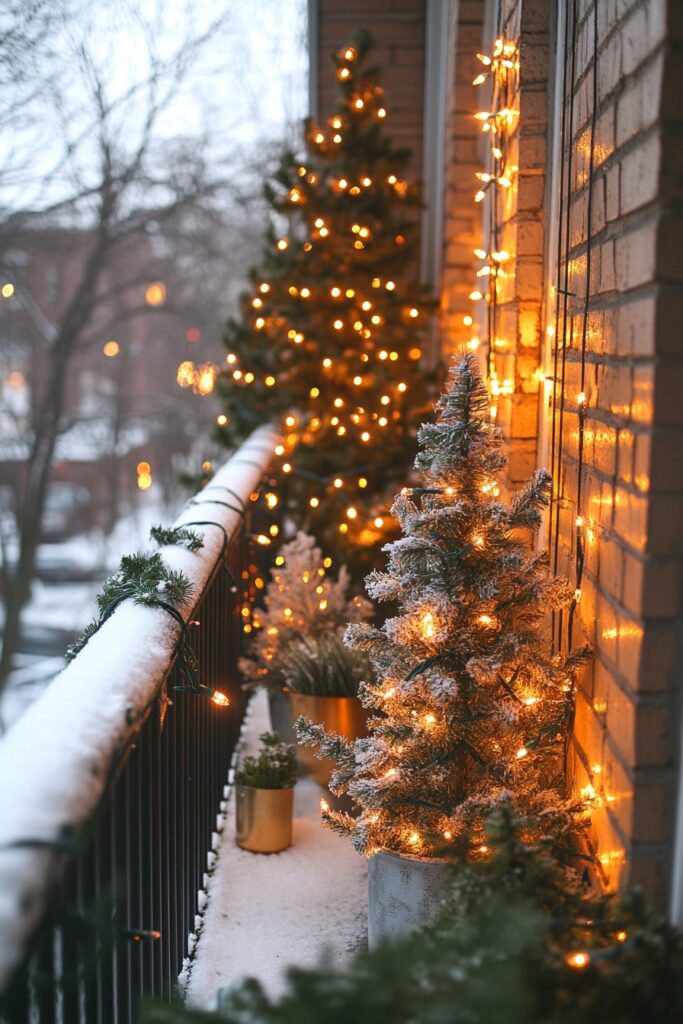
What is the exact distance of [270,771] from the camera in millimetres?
3141

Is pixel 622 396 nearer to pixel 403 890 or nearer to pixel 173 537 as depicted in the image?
pixel 403 890

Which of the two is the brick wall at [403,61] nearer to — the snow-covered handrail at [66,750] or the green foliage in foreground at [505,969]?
the snow-covered handrail at [66,750]

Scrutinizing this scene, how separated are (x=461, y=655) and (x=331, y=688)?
128 centimetres

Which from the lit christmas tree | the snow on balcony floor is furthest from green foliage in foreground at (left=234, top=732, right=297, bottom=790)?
the lit christmas tree

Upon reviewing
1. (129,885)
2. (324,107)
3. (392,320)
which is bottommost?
(129,885)

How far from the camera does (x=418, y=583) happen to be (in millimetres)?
2355

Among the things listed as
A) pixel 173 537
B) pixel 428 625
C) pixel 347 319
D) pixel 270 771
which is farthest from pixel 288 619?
pixel 347 319

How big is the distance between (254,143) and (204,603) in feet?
30.6

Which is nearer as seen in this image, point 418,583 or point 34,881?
point 34,881

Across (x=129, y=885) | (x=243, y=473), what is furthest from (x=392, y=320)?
(x=129, y=885)

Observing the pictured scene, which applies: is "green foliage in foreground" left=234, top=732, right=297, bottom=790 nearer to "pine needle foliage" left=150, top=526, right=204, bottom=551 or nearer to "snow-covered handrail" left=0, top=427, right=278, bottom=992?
"pine needle foliage" left=150, top=526, right=204, bottom=551

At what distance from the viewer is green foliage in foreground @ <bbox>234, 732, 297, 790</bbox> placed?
3.13 m

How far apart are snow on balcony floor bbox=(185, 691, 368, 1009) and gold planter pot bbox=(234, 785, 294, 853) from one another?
0.04 metres

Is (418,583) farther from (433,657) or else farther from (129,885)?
(129,885)
